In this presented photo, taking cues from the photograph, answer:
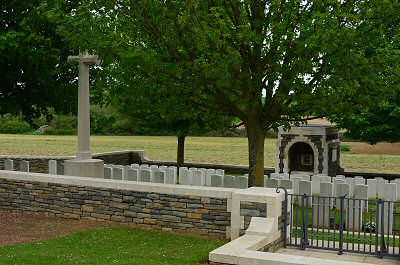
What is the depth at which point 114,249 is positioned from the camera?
353 inches

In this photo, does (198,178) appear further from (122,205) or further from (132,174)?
(122,205)

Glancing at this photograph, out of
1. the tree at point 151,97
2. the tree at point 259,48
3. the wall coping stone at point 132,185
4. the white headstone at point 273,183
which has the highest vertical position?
the tree at point 259,48

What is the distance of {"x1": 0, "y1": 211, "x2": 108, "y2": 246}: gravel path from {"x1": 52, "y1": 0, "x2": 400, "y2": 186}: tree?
3.73 m

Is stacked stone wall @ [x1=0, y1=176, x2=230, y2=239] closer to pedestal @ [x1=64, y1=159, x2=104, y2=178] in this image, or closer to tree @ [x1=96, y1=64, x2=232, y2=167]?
pedestal @ [x1=64, y1=159, x2=104, y2=178]

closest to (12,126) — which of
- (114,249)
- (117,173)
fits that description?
(117,173)

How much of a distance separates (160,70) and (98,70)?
6625 mm

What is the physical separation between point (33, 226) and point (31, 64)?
19.9 feet

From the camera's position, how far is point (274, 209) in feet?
29.9

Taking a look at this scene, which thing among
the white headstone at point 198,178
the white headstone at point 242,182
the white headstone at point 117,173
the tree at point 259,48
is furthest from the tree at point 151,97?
the white headstone at point 117,173

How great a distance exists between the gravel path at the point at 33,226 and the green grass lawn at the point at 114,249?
1.67 ft

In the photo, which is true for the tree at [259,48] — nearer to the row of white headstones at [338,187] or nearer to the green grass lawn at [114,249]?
the row of white headstones at [338,187]

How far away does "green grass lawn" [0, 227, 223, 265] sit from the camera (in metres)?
8.21

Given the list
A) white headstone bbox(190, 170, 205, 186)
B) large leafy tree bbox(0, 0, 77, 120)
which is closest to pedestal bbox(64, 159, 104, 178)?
large leafy tree bbox(0, 0, 77, 120)

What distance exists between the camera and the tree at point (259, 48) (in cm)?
1061
